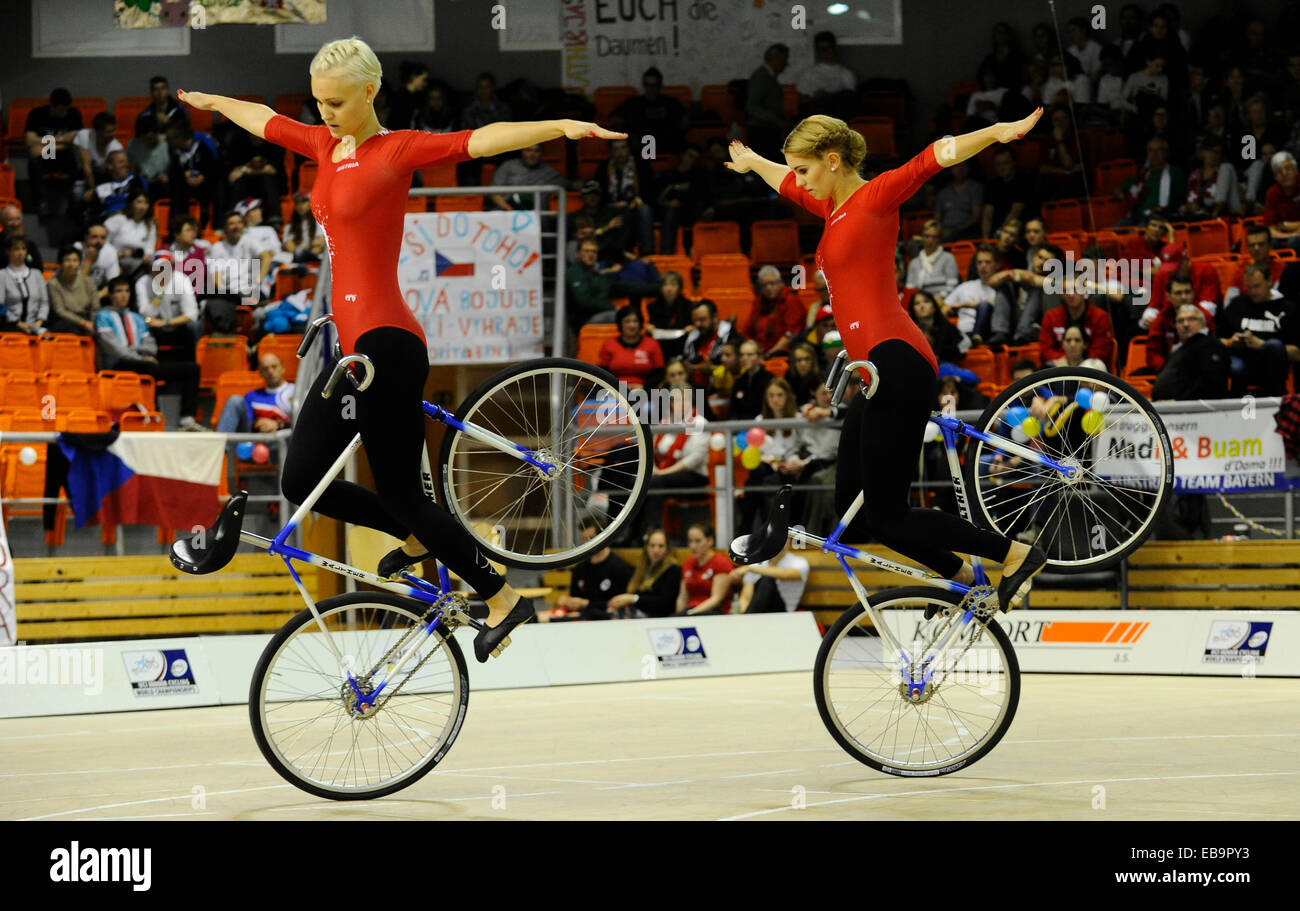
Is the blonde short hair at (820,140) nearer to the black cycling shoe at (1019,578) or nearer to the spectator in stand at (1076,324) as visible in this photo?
the black cycling shoe at (1019,578)

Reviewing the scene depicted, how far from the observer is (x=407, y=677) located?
5.52m

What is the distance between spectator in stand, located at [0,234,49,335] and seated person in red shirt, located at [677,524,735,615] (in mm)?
6500

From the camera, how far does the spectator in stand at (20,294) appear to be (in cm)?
1377

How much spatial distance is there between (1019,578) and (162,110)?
13274mm

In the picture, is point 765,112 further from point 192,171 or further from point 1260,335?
point 1260,335

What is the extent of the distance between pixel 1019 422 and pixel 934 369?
69 cm

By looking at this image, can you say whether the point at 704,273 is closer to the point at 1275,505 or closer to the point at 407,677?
the point at 1275,505

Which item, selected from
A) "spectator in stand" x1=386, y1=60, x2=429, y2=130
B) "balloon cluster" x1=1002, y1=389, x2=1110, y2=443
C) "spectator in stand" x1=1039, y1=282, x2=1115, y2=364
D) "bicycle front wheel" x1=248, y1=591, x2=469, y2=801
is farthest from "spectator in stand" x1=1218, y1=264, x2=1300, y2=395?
"spectator in stand" x1=386, y1=60, x2=429, y2=130

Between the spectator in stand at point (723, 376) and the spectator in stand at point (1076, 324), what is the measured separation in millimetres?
2508

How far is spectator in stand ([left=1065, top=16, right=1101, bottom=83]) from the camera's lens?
16.7 m

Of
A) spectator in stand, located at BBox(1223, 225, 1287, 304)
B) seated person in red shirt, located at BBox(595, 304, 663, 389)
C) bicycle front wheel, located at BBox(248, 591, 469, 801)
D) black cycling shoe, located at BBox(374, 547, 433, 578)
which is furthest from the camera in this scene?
seated person in red shirt, located at BBox(595, 304, 663, 389)

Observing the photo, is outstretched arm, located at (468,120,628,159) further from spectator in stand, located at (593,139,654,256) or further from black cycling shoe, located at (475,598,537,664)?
spectator in stand, located at (593,139,654,256)

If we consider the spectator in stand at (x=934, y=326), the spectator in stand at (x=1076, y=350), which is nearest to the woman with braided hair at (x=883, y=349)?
the spectator in stand at (x=1076, y=350)

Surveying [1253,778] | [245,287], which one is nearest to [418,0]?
[245,287]
